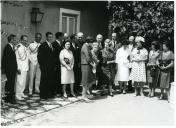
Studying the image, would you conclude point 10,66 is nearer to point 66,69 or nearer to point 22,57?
point 22,57

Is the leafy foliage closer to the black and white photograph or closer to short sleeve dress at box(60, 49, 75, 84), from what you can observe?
the black and white photograph

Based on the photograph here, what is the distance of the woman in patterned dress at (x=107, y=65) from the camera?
11.2 m

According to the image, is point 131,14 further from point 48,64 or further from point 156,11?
point 48,64

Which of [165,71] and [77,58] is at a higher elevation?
[77,58]

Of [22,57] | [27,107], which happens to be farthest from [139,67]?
[27,107]

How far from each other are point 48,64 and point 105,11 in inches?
256

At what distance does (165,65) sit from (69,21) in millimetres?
4967

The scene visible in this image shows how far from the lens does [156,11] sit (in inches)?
477

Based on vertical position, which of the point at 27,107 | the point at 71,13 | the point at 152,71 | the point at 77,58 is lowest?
the point at 27,107

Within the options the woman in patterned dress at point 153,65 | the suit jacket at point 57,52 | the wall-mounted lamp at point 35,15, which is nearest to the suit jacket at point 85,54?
the suit jacket at point 57,52

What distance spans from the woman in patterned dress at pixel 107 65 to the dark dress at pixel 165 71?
1488 mm

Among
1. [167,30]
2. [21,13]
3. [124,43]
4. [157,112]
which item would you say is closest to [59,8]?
[21,13]

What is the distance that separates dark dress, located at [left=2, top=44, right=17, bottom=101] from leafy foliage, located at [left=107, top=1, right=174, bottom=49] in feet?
15.6

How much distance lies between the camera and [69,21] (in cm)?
1423
